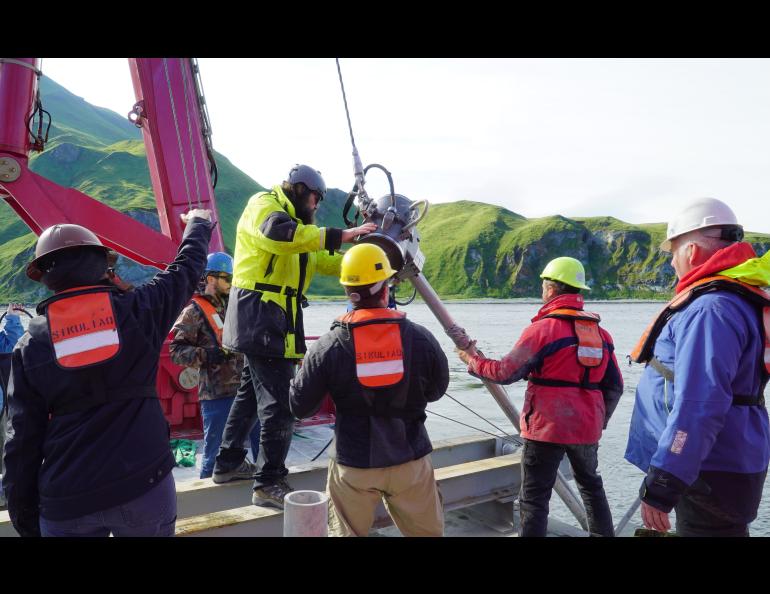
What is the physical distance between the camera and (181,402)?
20.2 feet

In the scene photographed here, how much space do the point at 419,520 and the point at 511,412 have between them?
2.04 meters

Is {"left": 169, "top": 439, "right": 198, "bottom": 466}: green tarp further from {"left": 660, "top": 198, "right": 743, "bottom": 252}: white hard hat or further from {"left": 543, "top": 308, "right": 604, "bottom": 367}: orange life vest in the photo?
{"left": 660, "top": 198, "right": 743, "bottom": 252}: white hard hat

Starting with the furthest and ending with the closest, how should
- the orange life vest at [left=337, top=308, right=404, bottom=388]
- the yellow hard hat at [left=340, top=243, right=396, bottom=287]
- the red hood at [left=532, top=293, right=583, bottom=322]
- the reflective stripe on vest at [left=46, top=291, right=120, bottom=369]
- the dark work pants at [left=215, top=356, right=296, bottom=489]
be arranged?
the red hood at [left=532, top=293, right=583, bottom=322] < the dark work pants at [left=215, top=356, right=296, bottom=489] < the yellow hard hat at [left=340, top=243, right=396, bottom=287] < the orange life vest at [left=337, top=308, right=404, bottom=388] < the reflective stripe on vest at [left=46, top=291, right=120, bottom=369]

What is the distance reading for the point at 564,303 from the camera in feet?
11.8

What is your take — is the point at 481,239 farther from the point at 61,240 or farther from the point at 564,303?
the point at 61,240

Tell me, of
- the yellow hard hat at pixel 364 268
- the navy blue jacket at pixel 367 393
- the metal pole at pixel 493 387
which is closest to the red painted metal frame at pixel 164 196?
the metal pole at pixel 493 387

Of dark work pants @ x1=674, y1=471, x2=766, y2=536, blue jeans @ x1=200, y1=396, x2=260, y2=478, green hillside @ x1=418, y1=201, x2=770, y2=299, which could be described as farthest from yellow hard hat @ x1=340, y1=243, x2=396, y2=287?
green hillside @ x1=418, y1=201, x2=770, y2=299

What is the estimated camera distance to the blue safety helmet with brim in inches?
138

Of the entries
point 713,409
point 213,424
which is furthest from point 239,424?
point 713,409

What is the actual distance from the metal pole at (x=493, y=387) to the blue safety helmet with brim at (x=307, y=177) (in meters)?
1.02

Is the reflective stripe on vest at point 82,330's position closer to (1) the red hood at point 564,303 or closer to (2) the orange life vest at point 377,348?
(2) the orange life vest at point 377,348

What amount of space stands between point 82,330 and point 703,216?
2.65 meters

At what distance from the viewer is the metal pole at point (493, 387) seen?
4.10m

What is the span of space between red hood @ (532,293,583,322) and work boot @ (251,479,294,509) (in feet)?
6.40
